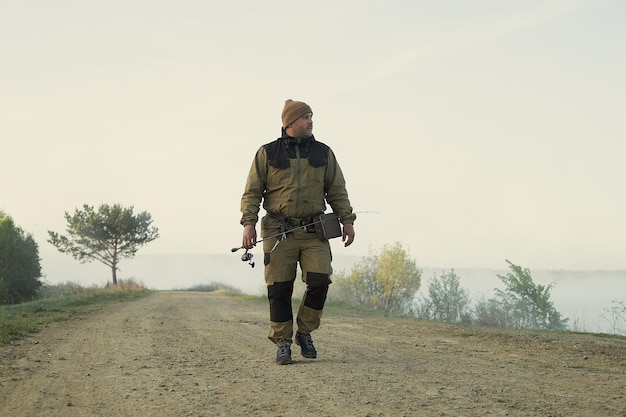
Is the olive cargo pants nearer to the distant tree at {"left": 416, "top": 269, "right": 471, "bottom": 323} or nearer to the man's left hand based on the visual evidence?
the man's left hand

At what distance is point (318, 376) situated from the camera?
5055 mm

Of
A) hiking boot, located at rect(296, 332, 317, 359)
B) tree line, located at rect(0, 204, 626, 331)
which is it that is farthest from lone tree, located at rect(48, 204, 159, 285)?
hiking boot, located at rect(296, 332, 317, 359)

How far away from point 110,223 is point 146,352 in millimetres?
47411

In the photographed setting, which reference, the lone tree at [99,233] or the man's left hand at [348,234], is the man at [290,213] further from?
the lone tree at [99,233]

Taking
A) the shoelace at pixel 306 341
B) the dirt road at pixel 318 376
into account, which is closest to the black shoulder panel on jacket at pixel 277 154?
the shoelace at pixel 306 341

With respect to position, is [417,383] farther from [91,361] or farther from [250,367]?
[91,361]

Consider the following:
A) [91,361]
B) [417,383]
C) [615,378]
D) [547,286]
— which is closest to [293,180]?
[417,383]

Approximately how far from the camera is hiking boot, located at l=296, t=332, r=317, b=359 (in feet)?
20.4

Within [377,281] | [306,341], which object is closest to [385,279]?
[377,281]

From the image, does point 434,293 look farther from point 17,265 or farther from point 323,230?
point 323,230

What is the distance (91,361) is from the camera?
6141mm

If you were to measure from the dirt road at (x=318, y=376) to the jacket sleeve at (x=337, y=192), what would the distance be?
1499 mm

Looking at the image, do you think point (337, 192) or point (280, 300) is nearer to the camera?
point (280, 300)

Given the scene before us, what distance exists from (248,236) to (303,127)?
4.11 feet
